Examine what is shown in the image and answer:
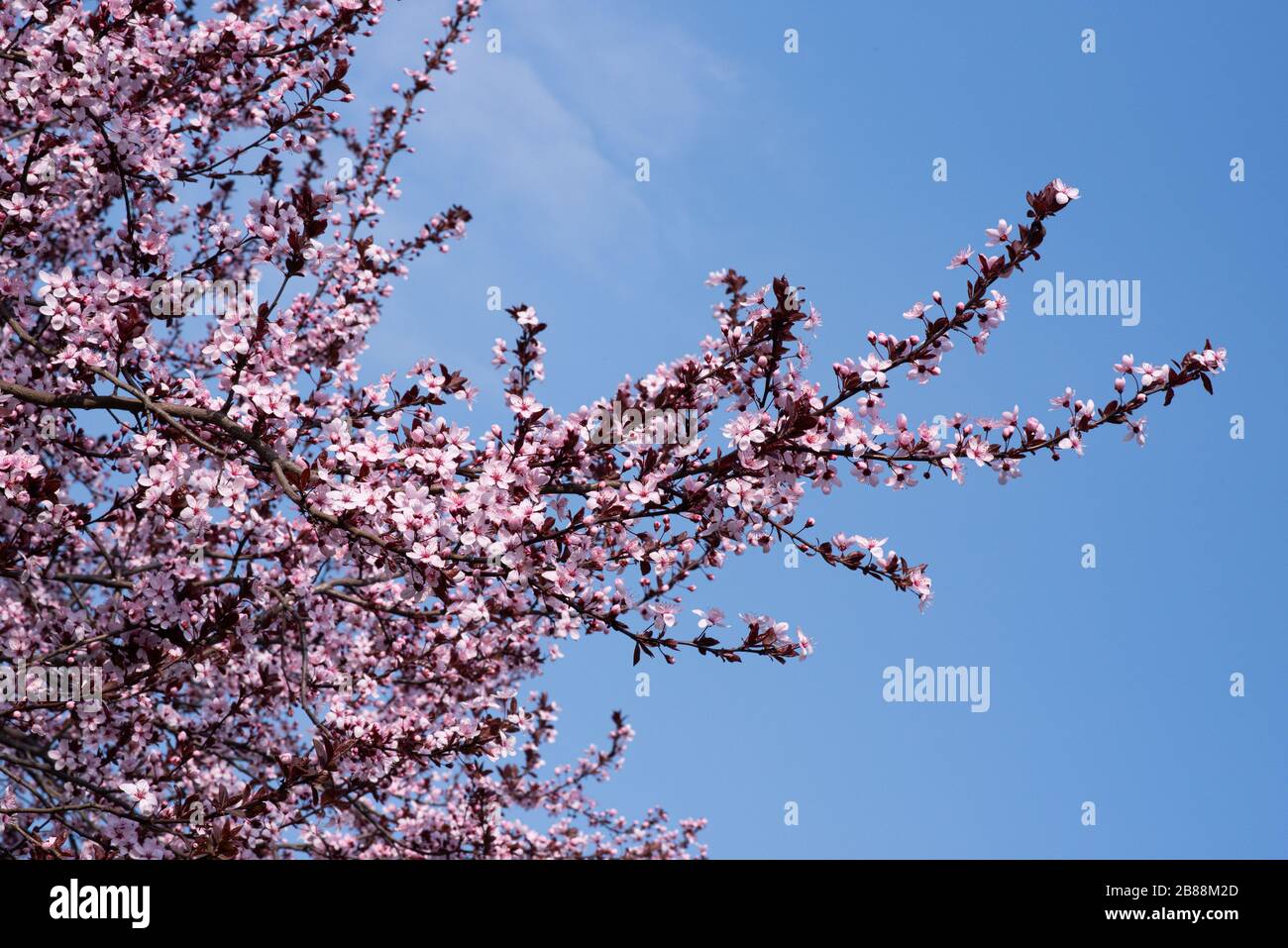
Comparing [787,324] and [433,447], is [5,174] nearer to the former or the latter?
[433,447]

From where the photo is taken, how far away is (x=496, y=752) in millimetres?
6461

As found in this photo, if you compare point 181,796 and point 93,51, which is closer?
point 93,51

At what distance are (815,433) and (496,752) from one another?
289cm

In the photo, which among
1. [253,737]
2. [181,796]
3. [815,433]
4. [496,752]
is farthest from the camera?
[253,737]

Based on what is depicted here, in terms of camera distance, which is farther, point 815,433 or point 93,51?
point 93,51

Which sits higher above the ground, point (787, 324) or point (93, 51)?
point (93, 51)
